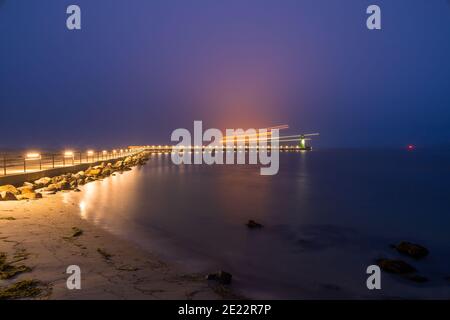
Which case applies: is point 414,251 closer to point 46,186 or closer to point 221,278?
point 221,278

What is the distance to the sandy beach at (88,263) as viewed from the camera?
15.2 ft

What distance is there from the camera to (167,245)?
26.4ft

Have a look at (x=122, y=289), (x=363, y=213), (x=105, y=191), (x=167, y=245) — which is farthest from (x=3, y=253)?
(x=363, y=213)

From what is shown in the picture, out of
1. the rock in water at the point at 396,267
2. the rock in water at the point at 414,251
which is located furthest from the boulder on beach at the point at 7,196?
the rock in water at the point at 414,251

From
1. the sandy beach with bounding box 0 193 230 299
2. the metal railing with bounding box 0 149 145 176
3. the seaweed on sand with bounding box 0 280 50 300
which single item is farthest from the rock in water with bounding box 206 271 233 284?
the metal railing with bounding box 0 149 145 176

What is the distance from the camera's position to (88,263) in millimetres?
5676

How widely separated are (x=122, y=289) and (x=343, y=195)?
55.9 feet

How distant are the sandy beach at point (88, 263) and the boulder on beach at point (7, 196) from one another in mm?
2175

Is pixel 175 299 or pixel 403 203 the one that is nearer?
pixel 175 299

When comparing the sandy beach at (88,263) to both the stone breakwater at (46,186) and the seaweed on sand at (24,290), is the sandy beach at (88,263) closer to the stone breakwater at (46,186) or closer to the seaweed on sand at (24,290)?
the seaweed on sand at (24,290)

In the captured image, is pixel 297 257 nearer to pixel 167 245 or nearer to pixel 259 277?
pixel 259 277

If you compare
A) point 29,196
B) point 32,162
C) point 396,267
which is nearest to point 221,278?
point 396,267

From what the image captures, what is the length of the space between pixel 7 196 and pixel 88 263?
7078mm

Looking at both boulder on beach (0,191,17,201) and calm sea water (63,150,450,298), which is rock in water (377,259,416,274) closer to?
calm sea water (63,150,450,298)
